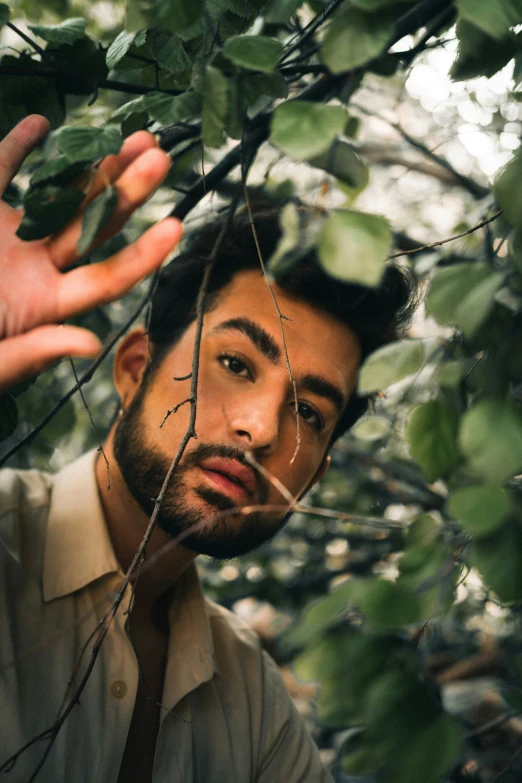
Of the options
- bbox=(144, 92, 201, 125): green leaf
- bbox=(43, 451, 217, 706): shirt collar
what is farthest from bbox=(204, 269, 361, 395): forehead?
bbox=(144, 92, 201, 125): green leaf

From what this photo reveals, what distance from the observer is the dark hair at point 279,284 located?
5.46 feet

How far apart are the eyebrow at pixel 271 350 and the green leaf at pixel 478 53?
777 millimetres

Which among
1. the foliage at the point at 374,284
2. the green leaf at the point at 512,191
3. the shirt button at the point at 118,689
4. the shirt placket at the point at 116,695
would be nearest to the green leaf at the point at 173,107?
the foliage at the point at 374,284

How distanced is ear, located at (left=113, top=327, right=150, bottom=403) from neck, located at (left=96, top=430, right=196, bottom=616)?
157 millimetres

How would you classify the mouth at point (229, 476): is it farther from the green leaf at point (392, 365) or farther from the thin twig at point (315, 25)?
the thin twig at point (315, 25)

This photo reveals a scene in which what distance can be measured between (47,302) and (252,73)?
41 cm

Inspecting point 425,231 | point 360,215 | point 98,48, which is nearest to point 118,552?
point 98,48

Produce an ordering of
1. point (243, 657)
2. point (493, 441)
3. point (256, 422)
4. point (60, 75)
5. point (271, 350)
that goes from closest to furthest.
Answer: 1. point (493, 441)
2. point (60, 75)
3. point (256, 422)
4. point (271, 350)
5. point (243, 657)

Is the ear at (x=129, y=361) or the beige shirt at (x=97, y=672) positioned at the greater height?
the ear at (x=129, y=361)

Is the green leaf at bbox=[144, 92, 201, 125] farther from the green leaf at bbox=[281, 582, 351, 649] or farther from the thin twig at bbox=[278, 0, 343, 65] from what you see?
→ the green leaf at bbox=[281, 582, 351, 649]

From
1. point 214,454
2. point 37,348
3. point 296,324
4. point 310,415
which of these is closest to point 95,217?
point 37,348

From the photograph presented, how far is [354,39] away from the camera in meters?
0.64

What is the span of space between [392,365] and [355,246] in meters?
0.17

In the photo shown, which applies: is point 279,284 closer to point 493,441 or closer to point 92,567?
point 92,567
